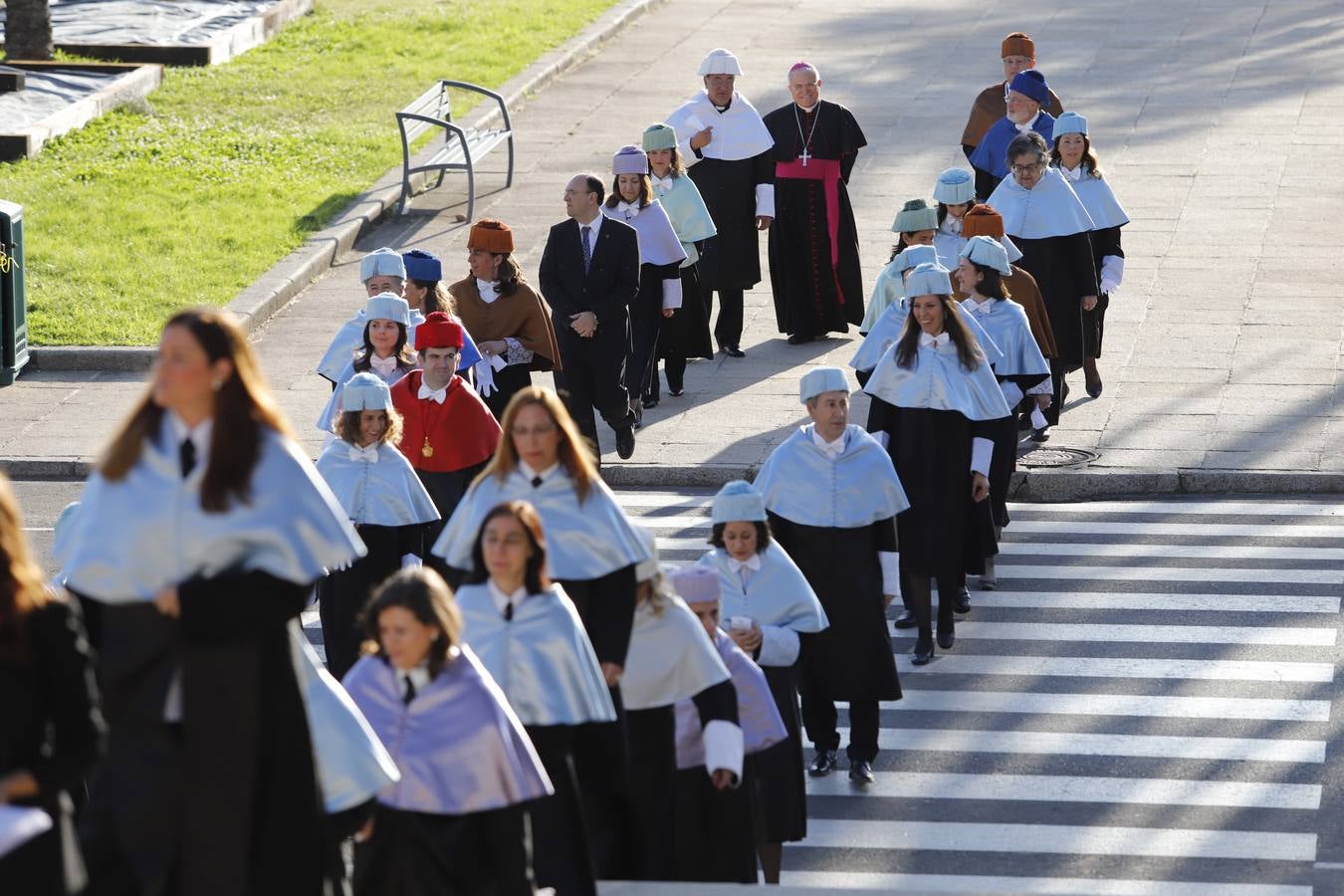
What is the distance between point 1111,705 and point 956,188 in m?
4.36

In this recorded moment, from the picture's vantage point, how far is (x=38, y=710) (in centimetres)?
561

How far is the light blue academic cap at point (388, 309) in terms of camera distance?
12125 millimetres

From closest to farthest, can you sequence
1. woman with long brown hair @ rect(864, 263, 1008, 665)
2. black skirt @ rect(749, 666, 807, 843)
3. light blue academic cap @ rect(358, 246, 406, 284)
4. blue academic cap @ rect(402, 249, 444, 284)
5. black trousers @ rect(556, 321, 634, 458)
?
black skirt @ rect(749, 666, 807, 843)
woman with long brown hair @ rect(864, 263, 1008, 665)
blue academic cap @ rect(402, 249, 444, 284)
light blue academic cap @ rect(358, 246, 406, 284)
black trousers @ rect(556, 321, 634, 458)

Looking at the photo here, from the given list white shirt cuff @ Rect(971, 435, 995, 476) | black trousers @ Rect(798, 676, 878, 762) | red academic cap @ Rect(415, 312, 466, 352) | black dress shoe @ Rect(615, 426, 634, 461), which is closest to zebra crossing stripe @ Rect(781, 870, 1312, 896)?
black trousers @ Rect(798, 676, 878, 762)

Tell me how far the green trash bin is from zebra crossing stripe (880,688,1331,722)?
362 inches

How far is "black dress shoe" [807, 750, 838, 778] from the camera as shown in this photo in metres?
11.2

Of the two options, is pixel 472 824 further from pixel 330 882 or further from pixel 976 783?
pixel 976 783

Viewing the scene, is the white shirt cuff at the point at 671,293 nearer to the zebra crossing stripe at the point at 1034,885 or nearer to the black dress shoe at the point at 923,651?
the black dress shoe at the point at 923,651

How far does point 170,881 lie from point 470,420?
18.2ft

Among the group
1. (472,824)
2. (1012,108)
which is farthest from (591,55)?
(472,824)

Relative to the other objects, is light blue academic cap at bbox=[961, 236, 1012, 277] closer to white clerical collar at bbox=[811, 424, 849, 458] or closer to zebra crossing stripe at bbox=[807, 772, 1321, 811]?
white clerical collar at bbox=[811, 424, 849, 458]

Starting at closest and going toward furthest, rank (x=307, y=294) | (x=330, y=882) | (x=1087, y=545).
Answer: (x=330, y=882) → (x=1087, y=545) → (x=307, y=294)

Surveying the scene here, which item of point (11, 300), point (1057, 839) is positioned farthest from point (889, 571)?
point (11, 300)

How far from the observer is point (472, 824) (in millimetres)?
7164
